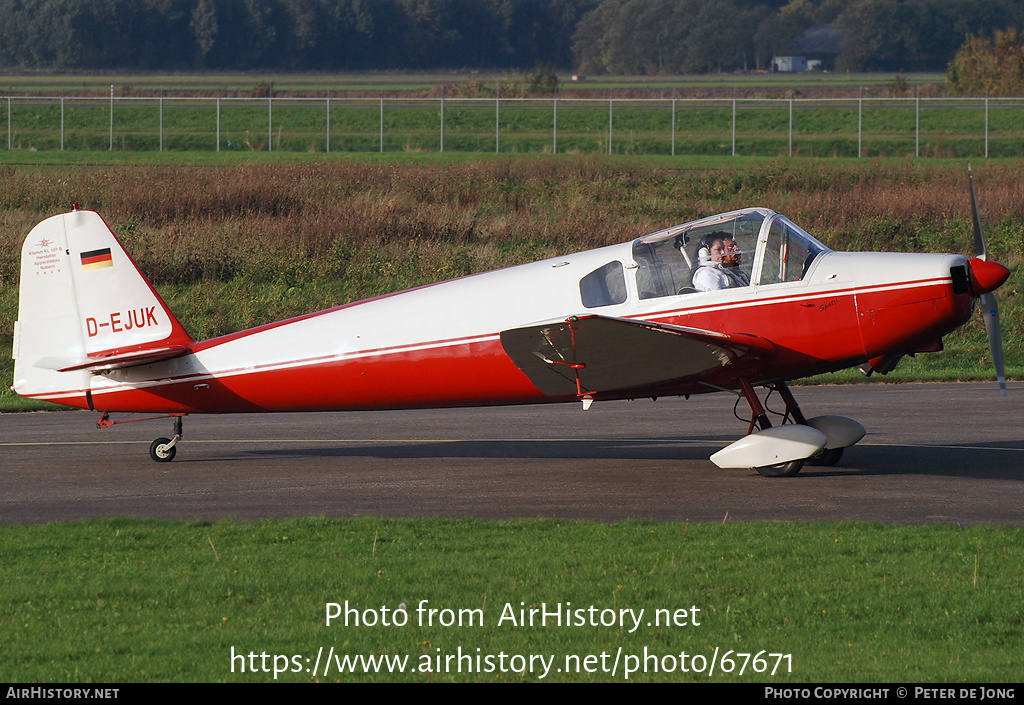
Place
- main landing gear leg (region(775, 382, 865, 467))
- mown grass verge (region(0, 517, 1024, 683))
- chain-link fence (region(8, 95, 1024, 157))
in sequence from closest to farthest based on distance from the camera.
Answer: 1. mown grass verge (region(0, 517, 1024, 683))
2. main landing gear leg (region(775, 382, 865, 467))
3. chain-link fence (region(8, 95, 1024, 157))

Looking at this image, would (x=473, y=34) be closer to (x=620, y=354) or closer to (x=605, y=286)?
(x=605, y=286)

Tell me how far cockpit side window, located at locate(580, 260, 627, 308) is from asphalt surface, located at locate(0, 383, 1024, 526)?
1834 mm

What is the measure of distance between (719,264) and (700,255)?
8.5 inches

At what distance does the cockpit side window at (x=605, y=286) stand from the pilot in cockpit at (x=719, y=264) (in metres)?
0.81

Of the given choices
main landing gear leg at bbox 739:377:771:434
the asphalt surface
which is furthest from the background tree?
main landing gear leg at bbox 739:377:771:434

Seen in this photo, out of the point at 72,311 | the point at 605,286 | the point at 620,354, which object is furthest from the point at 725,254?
the point at 72,311

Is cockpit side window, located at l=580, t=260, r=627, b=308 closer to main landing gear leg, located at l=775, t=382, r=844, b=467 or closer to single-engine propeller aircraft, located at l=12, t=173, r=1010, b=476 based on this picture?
single-engine propeller aircraft, located at l=12, t=173, r=1010, b=476

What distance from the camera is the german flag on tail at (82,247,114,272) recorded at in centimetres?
1264

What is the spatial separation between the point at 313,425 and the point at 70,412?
4.31m

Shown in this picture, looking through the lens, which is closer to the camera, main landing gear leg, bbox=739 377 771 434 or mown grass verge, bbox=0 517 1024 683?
mown grass verge, bbox=0 517 1024 683

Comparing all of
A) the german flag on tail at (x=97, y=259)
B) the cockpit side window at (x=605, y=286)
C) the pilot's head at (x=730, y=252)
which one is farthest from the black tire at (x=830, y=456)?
the german flag on tail at (x=97, y=259)

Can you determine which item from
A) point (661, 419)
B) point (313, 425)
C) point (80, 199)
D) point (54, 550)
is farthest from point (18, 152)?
point (54, 550)

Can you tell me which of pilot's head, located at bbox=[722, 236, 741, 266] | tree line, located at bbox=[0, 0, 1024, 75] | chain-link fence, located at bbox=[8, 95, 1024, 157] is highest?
tree line, located at bbox=[0, 0, 1024, 75]

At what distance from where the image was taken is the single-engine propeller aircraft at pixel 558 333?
36.8 feet
